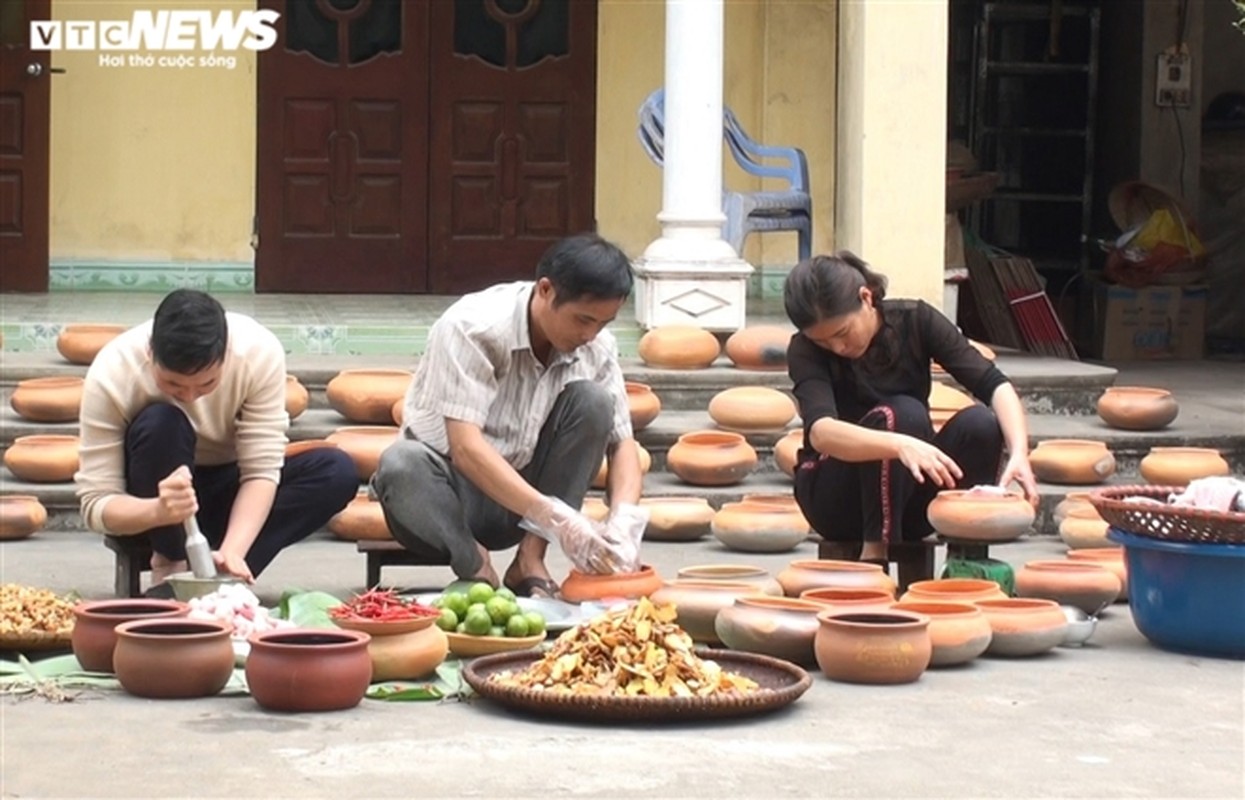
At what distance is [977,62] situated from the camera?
41.3ft

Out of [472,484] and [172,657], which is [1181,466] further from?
[172,657]

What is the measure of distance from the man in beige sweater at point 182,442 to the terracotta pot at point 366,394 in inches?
82.0

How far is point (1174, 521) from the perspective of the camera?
5.09 metres

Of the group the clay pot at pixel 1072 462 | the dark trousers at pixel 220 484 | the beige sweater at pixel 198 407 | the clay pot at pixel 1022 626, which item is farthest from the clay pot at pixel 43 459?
the clay pot at pixel 1022 626

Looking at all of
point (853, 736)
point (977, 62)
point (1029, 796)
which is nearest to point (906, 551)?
point (853, 736)

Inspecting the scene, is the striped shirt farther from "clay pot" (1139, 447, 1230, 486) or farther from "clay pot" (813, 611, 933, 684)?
"clay pot" (1139, 447, 1230, 486)

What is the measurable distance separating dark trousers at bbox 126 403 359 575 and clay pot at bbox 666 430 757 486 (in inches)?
76.6

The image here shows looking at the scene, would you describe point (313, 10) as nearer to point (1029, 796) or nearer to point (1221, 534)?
point (1221, 534)

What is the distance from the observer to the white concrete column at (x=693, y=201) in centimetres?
896

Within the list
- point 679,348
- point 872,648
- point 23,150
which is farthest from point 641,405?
point 23,150

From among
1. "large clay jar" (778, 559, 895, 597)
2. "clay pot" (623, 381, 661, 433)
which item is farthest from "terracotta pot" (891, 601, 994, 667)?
"clay pot" (623, 381, 661, 433)

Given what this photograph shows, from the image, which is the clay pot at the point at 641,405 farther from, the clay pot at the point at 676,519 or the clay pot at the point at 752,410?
the clay pot at the point at 676,519

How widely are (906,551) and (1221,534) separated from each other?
96 cm

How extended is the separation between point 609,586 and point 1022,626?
0.97 meters
